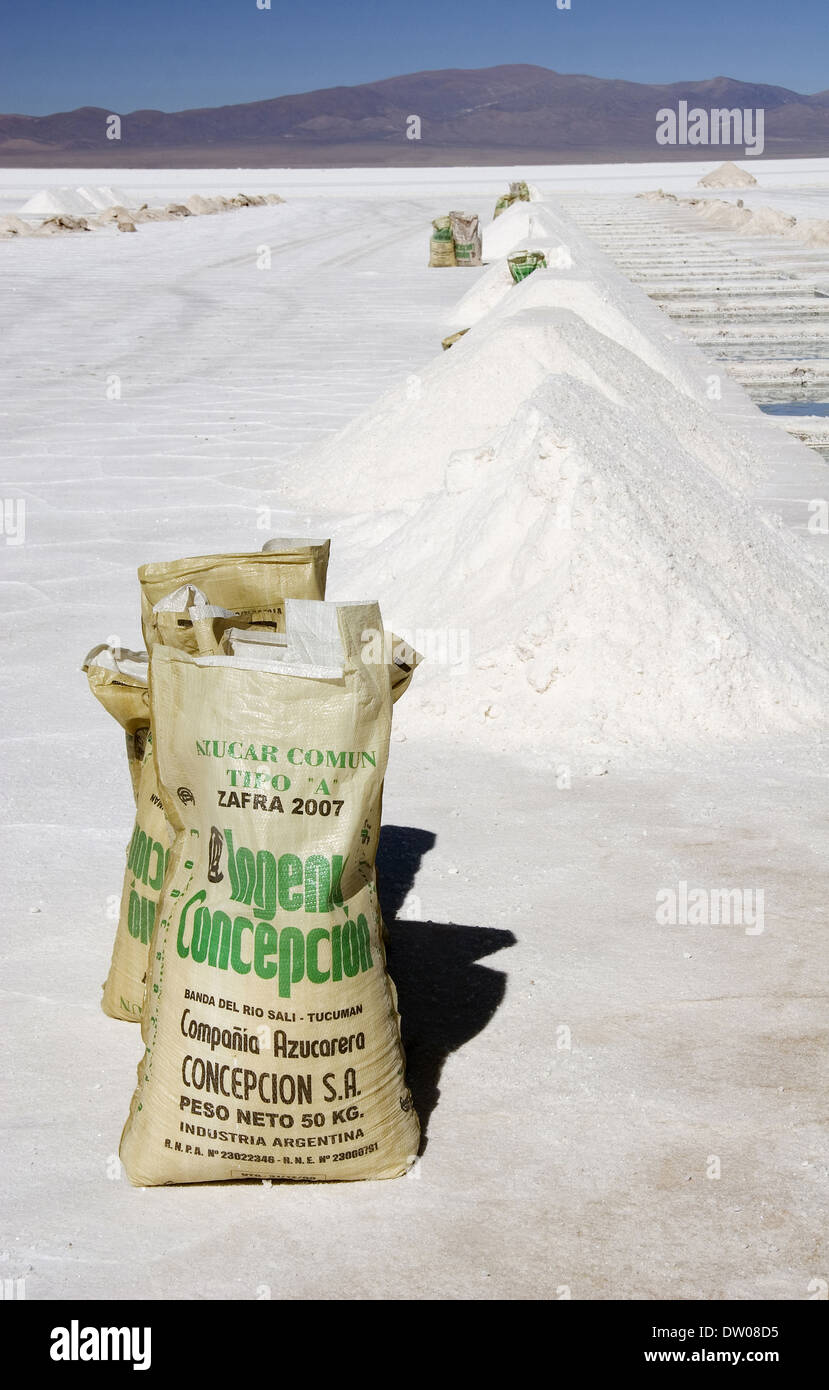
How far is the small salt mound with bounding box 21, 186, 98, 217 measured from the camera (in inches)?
1335

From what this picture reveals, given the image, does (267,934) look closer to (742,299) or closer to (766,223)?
(742,299)

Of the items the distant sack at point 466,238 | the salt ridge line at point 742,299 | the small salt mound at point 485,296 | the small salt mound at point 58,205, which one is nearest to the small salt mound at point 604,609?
the salt ridge line at point 742,299

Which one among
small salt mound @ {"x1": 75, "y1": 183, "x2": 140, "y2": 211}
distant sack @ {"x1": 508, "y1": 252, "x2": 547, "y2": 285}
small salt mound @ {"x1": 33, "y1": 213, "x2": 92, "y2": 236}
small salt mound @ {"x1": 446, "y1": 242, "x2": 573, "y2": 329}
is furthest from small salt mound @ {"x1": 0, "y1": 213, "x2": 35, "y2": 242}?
distant sack @ {"x1": 508, "y1": 252, "x2": 547, "y2": 285}

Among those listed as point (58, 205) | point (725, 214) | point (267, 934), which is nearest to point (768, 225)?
point (725, 214)

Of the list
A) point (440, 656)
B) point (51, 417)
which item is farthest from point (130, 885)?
point (51, 417)

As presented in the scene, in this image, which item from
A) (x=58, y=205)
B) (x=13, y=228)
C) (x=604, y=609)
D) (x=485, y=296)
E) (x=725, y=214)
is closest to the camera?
(x=604, y=609)

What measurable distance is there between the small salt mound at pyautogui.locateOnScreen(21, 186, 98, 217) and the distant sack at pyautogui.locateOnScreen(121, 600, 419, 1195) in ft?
111

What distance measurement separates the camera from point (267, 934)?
2.05 metres

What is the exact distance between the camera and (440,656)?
4.19 meters

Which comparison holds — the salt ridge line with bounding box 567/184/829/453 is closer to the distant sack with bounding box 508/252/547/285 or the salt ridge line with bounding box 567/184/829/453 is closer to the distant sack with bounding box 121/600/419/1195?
the distant sack with bounding box 508/252/547/285

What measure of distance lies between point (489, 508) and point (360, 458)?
218 centimetres

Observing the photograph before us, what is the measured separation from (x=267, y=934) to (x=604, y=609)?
218cm

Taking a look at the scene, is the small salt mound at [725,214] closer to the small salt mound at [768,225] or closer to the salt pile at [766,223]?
the salt pile at [766,223]

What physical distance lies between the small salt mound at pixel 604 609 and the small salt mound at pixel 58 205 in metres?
31.5
